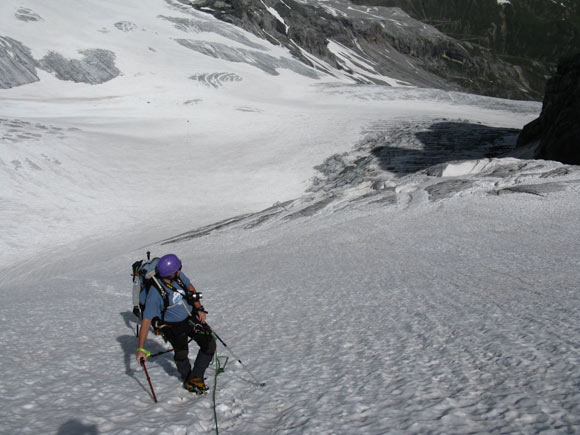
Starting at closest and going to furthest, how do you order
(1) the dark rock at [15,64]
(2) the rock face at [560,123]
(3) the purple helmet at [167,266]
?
(3) the purple helmet at [167,266]
(2) the rock face at [560,123]
(1) the dark rock at [15,64]

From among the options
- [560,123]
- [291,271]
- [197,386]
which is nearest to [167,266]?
[197,386]

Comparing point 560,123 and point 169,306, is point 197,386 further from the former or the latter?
point 560,123

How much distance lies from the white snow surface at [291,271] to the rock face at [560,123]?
13.7 ft

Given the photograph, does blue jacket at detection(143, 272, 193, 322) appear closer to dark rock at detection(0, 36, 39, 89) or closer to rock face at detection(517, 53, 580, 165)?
rock face at detection(517, 53, 580, 165)

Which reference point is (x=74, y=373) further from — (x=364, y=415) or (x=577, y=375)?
(x=577, y=375)

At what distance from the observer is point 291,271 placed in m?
13.4

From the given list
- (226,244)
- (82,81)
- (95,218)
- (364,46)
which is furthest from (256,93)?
(364,46)

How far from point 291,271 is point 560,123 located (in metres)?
23.8

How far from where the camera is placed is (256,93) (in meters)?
61.9

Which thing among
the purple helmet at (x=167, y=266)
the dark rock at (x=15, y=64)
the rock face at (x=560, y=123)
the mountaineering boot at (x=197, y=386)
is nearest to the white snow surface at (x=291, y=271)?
the mountaineering boot at (x=197, y=386)

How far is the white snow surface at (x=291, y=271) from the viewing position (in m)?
5.29

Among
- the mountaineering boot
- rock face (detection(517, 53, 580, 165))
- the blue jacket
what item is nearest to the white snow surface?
the mountaineering boot

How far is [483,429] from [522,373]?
4.53 feet

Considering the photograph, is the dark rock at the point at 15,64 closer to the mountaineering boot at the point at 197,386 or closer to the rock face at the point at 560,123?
the rock face at the point at 560,123
